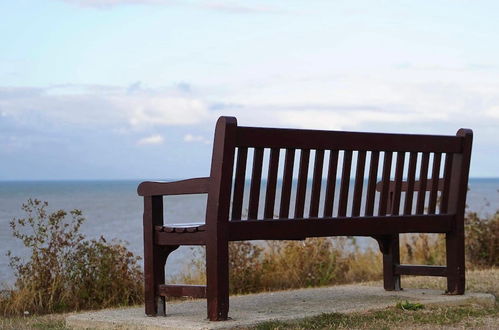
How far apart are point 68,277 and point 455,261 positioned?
3.86 metres

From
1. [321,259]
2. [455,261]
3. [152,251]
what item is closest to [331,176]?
[152,251]

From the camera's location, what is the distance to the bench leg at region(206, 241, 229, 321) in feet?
21.0

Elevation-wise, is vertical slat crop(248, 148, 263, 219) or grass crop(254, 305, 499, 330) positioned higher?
vertical slat crop(248, 148, 263, 219)

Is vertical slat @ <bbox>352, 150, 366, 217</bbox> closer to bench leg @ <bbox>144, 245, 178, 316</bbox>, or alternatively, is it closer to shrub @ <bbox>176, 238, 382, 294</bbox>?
bench leg @ <bbox>144, 245, 178, 316</bbox>

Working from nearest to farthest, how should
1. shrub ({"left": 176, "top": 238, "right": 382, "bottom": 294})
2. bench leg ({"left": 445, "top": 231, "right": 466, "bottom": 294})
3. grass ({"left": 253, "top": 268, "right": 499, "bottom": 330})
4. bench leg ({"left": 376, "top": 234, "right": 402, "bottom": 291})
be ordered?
grass ({"left": 253, "top": 268, "right": 499, "bottom": 330}) < bench leg ({"left": 445, "top": 231, "right": 466, "bottom": 294}) < bench leg ({"left": 376, "top": 234, "right": 402, "bottom": 291}) < shrub ({"left": 176, "top": 238, "right": 382, "bottom": 294})

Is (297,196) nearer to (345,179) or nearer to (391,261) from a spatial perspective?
(345,179)

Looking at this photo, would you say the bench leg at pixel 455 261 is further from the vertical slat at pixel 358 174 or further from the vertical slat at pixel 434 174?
the vertical slat at pixel 358 174

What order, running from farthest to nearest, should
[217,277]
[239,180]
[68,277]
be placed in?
[68,277], [239,180], [217,277]

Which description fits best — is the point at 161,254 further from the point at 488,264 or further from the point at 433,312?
the point at 488,264

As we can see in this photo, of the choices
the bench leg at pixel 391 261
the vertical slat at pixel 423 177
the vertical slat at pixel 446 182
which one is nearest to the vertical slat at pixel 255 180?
the vertical slat at pixel 423 177

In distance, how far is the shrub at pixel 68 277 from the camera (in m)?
9.45

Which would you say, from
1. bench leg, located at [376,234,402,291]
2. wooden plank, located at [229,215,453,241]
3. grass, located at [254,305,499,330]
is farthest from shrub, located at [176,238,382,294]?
grass, located at [254,305,499,330]

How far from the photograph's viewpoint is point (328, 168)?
7.14m

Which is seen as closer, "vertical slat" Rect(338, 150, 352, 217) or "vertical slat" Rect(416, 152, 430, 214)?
"vertical slat" Rect(338, 150, 352, 217)
